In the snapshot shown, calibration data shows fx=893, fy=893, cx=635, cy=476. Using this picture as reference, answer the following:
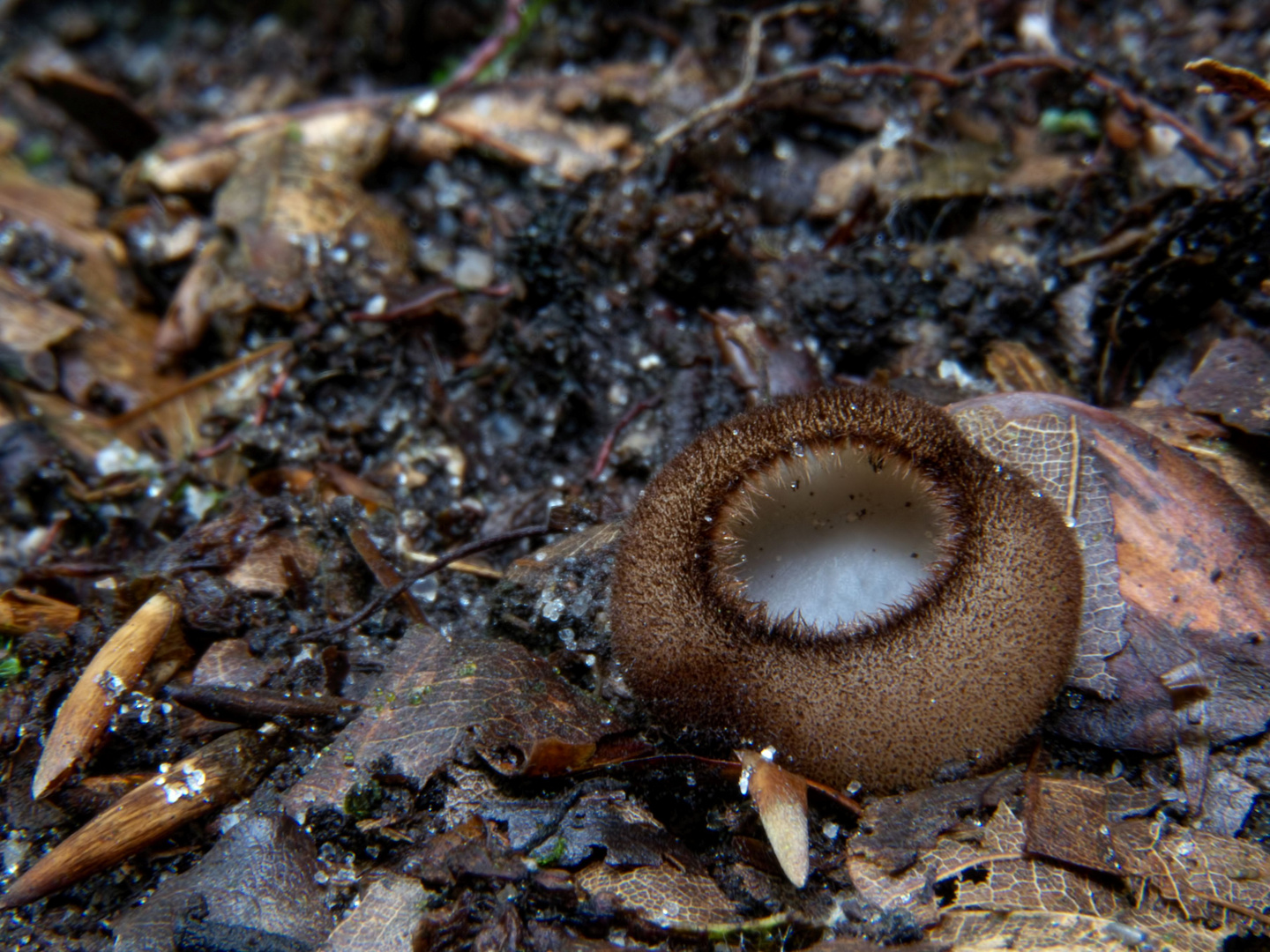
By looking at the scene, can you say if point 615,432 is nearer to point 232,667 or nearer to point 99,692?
point 232,667

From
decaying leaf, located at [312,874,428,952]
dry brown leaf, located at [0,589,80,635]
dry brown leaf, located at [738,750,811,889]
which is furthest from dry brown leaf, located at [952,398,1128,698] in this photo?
dry brown leaf, located at [0,589,80,635]

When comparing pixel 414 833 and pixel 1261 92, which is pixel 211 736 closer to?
pixel 414 833

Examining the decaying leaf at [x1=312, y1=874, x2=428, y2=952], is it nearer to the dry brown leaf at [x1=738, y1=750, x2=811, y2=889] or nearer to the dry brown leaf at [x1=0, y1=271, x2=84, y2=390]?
the dry brown leaf at [x1=738, y1=750, x2=811, y2=889]

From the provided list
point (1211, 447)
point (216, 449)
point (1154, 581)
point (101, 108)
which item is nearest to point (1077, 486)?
point (1154, 581)

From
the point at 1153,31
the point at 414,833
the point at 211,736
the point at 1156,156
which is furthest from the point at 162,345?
the point at 1153,31

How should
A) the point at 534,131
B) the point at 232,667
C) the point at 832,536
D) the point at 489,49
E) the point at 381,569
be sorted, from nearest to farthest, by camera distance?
the point at 832,536, the point at 232,667, the point at 381,569, the point at 534,131, the point at 489,49
